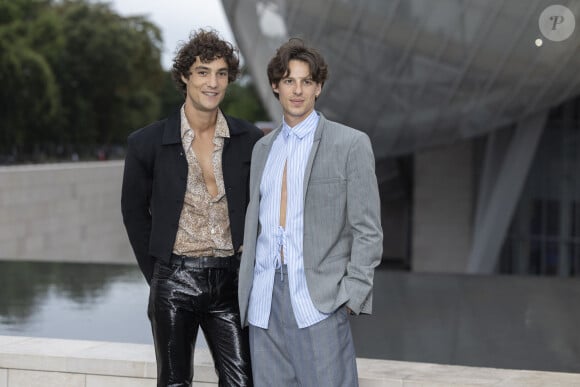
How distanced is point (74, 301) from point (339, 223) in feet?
20.1

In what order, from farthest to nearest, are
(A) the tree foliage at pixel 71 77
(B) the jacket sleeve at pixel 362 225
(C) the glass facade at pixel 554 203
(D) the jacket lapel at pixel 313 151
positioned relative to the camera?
(A) the tree foliage at pixel 71 77 < (C) the glass facade at pixel 554 203 < (D) the jacket lapel at pixel 313 151 < (B) the jacket sleeve at pixel 362 225

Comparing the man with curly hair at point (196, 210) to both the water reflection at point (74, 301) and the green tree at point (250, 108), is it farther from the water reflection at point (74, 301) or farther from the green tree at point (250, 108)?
the green tree at point (250, 108)

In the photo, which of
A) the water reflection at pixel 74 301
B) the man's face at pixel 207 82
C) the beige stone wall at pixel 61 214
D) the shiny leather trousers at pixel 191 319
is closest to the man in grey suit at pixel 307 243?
the shiny leather trousers at pixel 191 319

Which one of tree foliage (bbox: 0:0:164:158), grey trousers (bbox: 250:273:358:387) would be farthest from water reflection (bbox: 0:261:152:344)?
tree foliage (bbox: 0:0:164:158)

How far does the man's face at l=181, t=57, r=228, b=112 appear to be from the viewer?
149 inches

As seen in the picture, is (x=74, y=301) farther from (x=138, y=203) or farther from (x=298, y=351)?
(x=298, y=351)

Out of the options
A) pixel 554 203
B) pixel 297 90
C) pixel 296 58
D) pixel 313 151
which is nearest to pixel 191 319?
pixel 313 151

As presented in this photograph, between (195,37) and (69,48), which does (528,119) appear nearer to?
(195,37)

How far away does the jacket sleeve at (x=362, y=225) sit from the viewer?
3363 millimetres

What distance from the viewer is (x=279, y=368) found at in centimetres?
355

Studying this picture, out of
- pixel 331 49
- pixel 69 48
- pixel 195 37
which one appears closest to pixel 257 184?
pixel 195 37

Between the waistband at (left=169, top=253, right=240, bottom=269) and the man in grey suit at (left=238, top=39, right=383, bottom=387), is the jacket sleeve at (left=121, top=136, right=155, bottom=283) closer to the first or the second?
the waistband at (left=169, top=253, right=240, bottom=269)

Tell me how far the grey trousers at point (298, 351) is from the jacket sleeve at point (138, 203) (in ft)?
2.38

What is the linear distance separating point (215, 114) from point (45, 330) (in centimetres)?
407
